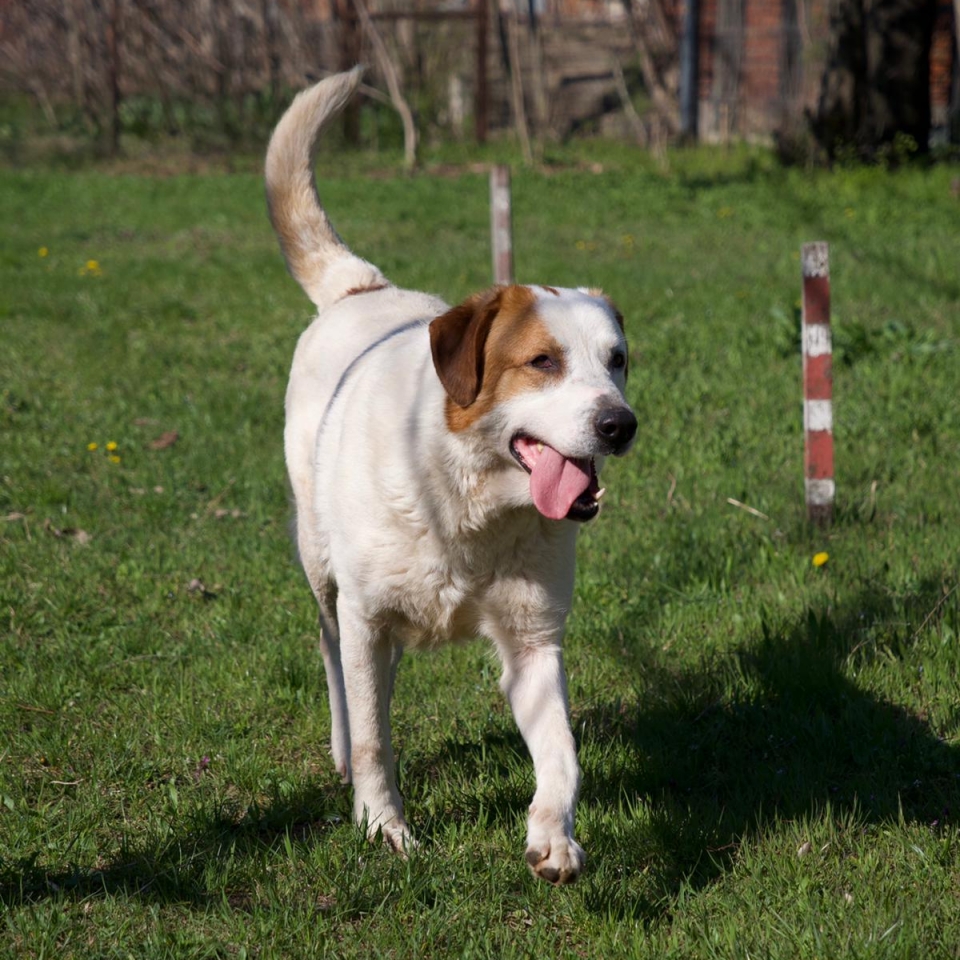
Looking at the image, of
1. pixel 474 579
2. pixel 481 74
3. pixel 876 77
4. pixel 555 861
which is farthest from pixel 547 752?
pixel 481 74

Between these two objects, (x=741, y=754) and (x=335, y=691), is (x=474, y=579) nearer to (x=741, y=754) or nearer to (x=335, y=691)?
(x=335, y=691)

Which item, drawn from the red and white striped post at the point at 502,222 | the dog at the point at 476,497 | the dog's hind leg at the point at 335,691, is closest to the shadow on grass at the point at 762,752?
the dog at the point at 476,497

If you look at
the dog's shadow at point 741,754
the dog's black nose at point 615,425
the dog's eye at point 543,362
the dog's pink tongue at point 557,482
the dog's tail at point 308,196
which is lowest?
the dog's shadow at point 741,754

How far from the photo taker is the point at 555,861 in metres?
2.78

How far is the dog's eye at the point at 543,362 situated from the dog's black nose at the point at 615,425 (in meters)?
0.26

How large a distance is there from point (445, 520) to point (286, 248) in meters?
1.75

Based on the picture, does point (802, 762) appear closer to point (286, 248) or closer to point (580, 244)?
point (286, 248)

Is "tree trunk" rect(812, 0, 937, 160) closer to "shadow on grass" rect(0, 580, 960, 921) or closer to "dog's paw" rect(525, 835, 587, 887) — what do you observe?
"shadow on grass" rect(0, 580, 960, 921)

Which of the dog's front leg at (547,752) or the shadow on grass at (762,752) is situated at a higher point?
the dog's front leg at (547,752)

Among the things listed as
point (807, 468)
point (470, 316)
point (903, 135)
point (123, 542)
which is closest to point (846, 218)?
point (903, 135)

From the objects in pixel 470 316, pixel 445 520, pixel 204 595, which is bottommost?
pixel 204 595

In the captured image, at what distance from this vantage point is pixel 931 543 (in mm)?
5062

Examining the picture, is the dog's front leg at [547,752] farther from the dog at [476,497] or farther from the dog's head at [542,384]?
the dog's head at [542,384]

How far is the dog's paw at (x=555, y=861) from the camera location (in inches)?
109
